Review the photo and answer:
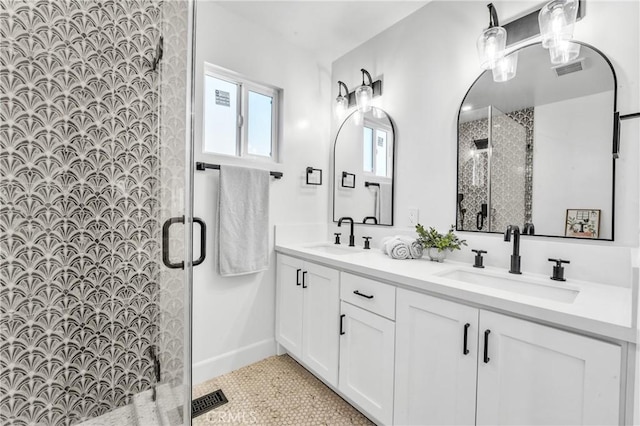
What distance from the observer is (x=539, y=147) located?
1.30m

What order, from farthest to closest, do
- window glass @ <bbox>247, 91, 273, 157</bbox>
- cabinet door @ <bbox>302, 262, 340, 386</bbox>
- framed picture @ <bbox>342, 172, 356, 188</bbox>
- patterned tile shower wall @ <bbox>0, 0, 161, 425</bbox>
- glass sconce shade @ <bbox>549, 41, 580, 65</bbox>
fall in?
1. framed picture @ <bbox>342, 172, 356, 188</bbox>
2. window glass @ <bbox>247, 91, 273, 157</bbox>
3. cabinet door @ <bbox>302, 262, 340, 386</bbox>
4. glass sconce shade @ <bbox>549, 41, 580, 65</bbox>
5. patterned tile shower wall @ <bbox>0, 0, 161, 425</bbox>

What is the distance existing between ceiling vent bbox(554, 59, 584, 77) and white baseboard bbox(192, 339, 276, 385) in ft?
7.81

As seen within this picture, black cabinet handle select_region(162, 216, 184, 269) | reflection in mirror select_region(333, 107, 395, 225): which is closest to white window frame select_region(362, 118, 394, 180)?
reflection in mirror select_region(333, 107, 395, 225)

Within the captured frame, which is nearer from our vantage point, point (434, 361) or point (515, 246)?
point (434, 361)

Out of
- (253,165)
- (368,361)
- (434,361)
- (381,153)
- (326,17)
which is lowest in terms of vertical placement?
(368,361)

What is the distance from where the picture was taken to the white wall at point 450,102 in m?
1.09

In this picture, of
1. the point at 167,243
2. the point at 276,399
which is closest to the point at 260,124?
the point at 167,243

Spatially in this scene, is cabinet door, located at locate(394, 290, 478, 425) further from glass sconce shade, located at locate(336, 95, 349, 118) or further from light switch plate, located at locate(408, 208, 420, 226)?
glass sconce shade, located at locate(336, 95, 349, 118)

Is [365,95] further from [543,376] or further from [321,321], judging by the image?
[543,376]

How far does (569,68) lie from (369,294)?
139 centimetres

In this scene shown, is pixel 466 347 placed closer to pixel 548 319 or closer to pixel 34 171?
pixel 548 319

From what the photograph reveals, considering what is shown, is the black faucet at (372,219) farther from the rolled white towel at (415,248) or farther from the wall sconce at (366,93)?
the wall sconce at (366,93)

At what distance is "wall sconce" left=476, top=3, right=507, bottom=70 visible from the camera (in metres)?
1.32

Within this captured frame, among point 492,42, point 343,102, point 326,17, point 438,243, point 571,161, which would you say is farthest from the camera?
point 343,102
